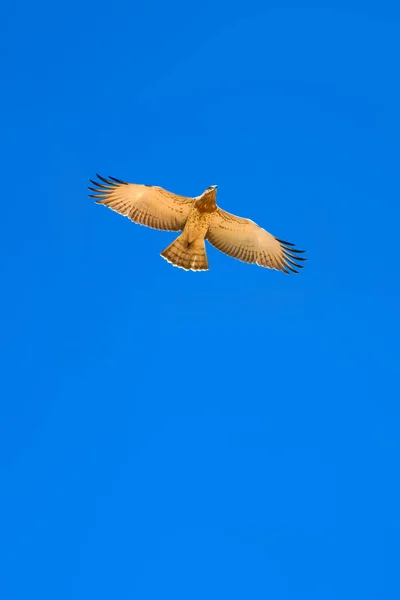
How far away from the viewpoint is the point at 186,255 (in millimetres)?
19219

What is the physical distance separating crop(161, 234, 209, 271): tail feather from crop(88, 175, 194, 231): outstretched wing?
37 centimetres

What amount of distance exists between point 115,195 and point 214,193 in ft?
6.53

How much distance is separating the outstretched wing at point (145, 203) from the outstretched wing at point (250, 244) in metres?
0.82

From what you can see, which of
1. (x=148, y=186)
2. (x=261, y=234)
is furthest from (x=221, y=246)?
(x=148, y=186)

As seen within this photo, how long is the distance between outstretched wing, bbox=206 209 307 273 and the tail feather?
0.61 metres

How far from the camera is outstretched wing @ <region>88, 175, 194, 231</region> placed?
747 inches

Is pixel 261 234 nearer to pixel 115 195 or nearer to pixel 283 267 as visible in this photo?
pixel 283 267

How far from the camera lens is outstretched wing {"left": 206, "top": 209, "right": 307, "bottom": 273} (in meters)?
19.7

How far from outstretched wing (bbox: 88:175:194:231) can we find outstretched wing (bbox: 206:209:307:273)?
0.82 meters

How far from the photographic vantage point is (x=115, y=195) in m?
19.1

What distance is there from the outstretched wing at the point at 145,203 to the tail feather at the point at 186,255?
0.37 meters

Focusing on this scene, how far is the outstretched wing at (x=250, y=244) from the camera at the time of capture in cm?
1966

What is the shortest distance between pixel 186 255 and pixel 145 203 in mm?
1321

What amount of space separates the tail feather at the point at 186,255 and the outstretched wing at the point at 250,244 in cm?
61
